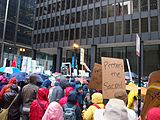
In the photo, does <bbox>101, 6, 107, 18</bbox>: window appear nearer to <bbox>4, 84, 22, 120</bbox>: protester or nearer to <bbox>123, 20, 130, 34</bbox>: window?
<bbox>123, 20, 130, 34</bbox>: window

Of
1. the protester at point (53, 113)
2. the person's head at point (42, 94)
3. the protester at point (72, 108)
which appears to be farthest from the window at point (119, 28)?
the protester at point (53, 113)

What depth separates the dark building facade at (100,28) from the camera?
3675 cm

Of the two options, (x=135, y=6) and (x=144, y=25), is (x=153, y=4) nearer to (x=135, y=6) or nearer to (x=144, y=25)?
(x=135, y=6)

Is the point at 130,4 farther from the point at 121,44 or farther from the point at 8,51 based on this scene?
the point at 8,51

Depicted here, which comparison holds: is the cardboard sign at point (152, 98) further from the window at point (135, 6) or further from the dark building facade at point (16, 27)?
the dark building facade at point (16, 27)

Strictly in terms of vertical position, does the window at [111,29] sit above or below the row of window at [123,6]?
below

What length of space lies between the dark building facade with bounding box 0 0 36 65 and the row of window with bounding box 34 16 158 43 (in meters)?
12.0

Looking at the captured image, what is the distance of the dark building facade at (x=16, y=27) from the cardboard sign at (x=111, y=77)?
53.5 meters

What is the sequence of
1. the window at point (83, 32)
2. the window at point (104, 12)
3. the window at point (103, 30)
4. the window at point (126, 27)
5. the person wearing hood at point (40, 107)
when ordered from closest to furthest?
the person wearing hood at point (40, 107) → the window at point (126, 27) → the window at point (103, 30) → the window at point (104, 12) → the window at point (83, 32)

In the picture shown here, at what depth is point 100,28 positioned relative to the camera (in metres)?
41.1

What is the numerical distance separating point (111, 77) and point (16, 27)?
195 feet

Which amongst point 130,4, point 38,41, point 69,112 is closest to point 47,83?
point 69,112

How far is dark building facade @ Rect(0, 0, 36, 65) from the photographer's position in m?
58.1

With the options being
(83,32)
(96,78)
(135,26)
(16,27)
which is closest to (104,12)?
(83,32)
